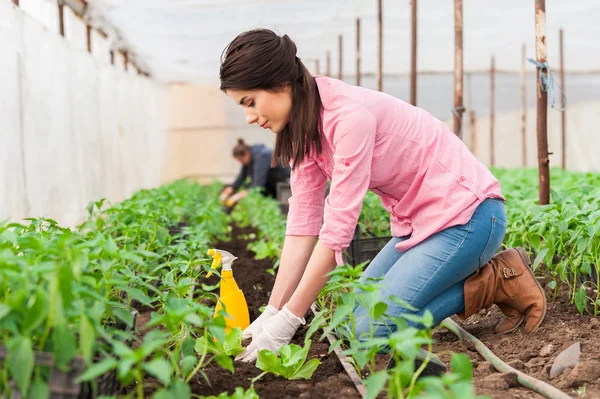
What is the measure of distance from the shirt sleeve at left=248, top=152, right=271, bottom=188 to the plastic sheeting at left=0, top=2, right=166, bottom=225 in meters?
1.78

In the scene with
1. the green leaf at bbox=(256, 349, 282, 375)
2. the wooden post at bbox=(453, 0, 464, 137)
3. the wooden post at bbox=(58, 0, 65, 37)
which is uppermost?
the wooden post at bbox=(58, 0, 65, 37)

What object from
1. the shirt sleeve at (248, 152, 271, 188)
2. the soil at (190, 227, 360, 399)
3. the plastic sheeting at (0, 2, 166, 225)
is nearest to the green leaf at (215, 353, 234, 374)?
the soil at (190, 227, 360, 399)

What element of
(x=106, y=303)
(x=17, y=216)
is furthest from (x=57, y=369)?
(x=17, y=216)

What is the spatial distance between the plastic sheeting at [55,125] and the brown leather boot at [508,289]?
2842 millimetres

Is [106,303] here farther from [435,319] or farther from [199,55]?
[199,55]

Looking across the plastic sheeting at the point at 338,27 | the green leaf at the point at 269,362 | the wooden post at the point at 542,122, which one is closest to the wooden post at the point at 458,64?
the wooden post at the point at 542,122

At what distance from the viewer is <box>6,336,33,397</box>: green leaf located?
58.5 inches

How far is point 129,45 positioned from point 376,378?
10114 millimetres

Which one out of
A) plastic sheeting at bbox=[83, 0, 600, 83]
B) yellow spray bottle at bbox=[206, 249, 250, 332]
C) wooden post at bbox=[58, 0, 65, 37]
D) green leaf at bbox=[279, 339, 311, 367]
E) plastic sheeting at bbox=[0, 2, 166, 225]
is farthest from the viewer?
plastic sheeting at bbox=[83, 0, 600, 83]

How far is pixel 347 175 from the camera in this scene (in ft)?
8.24

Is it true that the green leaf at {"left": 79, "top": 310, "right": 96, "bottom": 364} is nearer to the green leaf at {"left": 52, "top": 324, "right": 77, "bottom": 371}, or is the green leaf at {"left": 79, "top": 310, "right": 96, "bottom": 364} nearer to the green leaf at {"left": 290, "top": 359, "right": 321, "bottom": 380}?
the green leaf at {"left": 52, "top": 324, "right": 77, "bottom": 371}

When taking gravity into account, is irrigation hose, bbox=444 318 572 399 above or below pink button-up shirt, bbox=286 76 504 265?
below

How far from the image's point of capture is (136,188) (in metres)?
11.0

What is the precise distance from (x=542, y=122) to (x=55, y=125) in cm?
369
